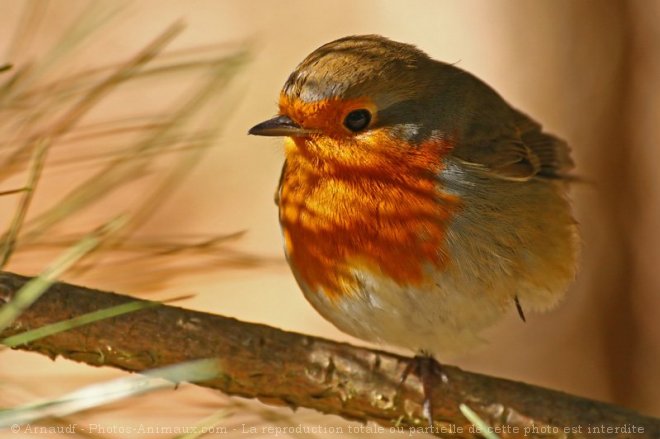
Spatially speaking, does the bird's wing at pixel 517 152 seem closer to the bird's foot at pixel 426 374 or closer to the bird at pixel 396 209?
the bird at pixel 396 209

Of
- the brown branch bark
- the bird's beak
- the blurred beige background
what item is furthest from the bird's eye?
the blurred beige background

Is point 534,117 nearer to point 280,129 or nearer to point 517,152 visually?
point 517,152

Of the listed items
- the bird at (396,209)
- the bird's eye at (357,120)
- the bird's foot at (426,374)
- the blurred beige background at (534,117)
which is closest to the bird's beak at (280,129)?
the bird at (396,209)

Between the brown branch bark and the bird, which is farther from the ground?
the bird

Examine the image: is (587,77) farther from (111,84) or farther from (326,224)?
(111,84)

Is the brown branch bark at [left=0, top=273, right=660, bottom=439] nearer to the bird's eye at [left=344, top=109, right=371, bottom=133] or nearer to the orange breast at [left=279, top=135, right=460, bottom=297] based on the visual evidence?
the orange breast at [left=279, top=135, right=460, bottom=297]

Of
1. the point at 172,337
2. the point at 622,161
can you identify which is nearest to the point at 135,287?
the point at 172,337
